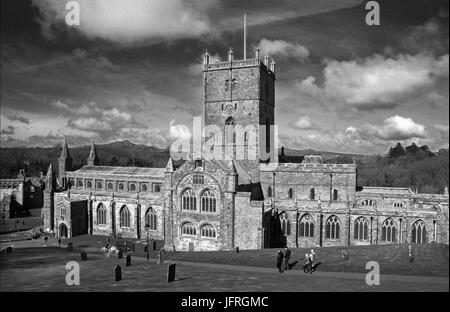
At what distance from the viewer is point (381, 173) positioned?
359ft

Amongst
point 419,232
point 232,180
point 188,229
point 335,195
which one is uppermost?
point 232,180

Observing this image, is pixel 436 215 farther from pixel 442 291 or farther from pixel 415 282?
pixel 442 291

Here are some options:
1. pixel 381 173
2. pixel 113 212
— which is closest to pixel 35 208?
A: pixel 113 212

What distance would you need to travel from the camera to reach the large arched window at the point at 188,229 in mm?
41072

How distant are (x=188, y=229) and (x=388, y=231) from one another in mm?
21269

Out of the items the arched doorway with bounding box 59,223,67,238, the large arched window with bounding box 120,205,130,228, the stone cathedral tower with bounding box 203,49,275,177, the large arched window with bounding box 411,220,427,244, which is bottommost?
the arched doorway with bounding box 59,223,67,238

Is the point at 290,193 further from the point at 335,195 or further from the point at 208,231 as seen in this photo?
the point at 208,231

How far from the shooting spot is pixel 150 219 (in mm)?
50188

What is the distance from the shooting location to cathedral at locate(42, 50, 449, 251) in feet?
125

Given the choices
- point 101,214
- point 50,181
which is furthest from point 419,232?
point 50,181

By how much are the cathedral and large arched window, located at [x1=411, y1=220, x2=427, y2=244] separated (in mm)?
98

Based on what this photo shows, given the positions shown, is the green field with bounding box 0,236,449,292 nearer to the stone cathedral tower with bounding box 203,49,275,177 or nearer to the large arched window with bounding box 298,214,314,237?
the large arched window with bounding box 298,214,314,237

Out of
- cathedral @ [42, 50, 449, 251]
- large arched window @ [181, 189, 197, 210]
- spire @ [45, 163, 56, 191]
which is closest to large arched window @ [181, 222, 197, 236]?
cathedral @ [42, 50, 449, 251]
